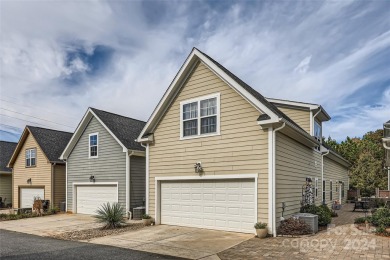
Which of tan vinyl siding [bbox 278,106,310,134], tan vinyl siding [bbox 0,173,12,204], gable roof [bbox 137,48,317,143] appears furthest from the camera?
tan vinyl siding [bbox 0,173,12,204]

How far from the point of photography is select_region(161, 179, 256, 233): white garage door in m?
12.2

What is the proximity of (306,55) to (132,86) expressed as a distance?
11.2 meters

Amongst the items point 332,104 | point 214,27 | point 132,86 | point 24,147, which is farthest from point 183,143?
point 24,147

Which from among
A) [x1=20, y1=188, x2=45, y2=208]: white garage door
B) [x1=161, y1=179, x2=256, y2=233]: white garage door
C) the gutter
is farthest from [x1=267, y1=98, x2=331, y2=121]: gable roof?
[x1=20, y1=188, x2=45, y2=208]: white garage door

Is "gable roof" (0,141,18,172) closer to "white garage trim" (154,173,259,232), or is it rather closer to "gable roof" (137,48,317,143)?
"gable roof" (137,48,317,143)

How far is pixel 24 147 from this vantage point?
25906mm

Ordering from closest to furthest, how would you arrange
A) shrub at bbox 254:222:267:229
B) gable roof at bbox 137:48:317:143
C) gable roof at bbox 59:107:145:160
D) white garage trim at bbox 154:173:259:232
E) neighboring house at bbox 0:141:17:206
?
shrub at bbox 254:222:267:229 < gable roof at bbox 137:48:317:143 < white garage trim at bbox 154:173:259:232 < gable roof at bbox 59:107:145:160 < neighboring house at bbox 0:141:17:206

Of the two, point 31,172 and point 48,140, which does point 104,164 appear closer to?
point 48,140

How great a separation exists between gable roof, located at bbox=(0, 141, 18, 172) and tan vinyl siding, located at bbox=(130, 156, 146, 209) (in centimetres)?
1768

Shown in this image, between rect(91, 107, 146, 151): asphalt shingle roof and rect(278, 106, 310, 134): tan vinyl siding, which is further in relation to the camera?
rect(91, 107, 146, 151): asphalt shingle roof

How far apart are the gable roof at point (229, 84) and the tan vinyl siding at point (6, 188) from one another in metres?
21.6

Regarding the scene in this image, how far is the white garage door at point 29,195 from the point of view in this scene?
24094 millimetres

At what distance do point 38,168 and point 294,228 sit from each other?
2012 cm

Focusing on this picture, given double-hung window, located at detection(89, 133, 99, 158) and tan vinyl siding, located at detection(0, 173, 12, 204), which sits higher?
double-hung window, located at detection(89, 133, 99, 158)
